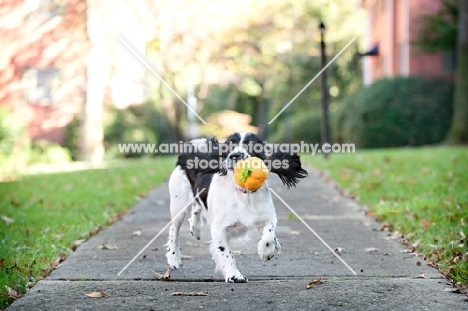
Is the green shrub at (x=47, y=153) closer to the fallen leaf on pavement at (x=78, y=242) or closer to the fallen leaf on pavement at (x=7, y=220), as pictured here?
the fallen leaf on pavement at (x=7, y=220)

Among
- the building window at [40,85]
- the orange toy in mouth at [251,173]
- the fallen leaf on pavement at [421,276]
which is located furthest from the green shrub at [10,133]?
the fallen leaf on pavement at [421,276]

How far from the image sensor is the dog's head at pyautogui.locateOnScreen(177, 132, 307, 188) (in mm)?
5250

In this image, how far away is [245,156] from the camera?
5156 millimetres

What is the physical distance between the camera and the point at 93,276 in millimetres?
5430

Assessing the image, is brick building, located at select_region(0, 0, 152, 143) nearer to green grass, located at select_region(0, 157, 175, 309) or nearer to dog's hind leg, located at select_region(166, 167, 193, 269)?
green grass, located at select_region(0, 157, 175, 309)

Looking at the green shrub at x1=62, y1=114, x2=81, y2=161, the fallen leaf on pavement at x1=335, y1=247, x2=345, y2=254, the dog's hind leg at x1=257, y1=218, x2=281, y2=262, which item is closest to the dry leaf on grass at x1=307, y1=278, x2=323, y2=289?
the dog's hind leg at x1=257, y1=218, x2=281, y2=262

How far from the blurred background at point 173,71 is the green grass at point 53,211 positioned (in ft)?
16.6

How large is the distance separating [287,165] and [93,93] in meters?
16.5

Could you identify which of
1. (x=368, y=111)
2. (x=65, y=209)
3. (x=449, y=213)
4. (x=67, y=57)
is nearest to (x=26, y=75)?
(x=67, y=57)

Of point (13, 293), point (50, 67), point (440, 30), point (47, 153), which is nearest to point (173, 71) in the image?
point (50, 67)

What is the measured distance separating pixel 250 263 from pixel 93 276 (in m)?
1.36

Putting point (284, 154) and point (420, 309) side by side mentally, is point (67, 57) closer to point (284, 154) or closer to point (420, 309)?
point (284, 154)

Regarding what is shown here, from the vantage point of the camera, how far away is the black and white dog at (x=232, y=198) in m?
5.22

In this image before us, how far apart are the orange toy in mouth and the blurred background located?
1356cm
